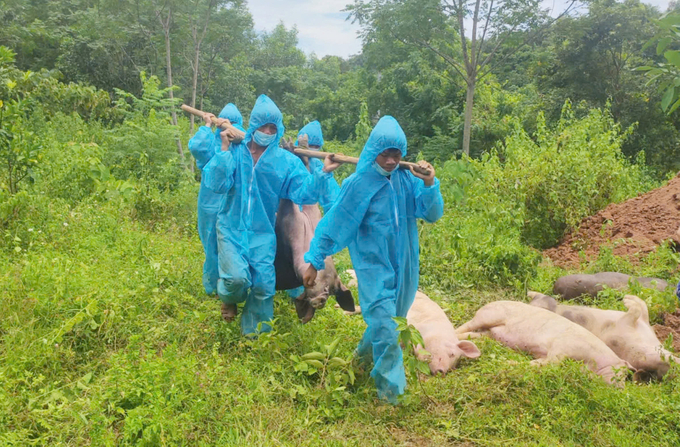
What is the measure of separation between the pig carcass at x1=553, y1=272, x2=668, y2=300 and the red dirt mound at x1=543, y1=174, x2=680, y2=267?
0.94m

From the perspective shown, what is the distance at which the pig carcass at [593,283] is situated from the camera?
5871 mm

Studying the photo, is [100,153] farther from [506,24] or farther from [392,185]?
[506,24]

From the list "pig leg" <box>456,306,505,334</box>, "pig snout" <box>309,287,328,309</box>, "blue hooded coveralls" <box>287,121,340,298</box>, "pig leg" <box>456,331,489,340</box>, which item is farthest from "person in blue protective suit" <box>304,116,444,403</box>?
"pig leg" <box>456,306,505,334</box>

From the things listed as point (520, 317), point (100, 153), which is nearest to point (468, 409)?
point (520, 317)

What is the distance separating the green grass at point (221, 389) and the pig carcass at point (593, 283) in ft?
5.44

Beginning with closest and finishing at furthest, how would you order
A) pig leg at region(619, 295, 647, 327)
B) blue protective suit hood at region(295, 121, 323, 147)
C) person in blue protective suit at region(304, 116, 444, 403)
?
person in blue protective suit at region(304, 116, 444, 403)
pig leg at region(619, 295, 647, 327)
blue protective suit hood at region(295, 121, 323, 147)

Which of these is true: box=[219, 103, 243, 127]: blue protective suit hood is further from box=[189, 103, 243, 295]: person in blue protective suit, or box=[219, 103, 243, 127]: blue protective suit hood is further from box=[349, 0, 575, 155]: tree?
box=[349, 0, 575, 155]: tree

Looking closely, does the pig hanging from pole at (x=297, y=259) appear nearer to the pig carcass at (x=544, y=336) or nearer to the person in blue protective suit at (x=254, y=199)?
the person in blue protective suit at (x=254, y=199)

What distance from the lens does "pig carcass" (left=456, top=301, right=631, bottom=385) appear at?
4.31 meters

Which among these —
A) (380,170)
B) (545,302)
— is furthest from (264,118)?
(545,302)

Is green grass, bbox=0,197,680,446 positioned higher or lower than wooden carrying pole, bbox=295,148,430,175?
lower

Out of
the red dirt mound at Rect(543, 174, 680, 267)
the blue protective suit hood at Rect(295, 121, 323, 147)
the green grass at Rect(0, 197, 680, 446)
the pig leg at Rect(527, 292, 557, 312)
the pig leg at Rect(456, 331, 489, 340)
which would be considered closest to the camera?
the green grass at Rect(0, 197, 680, 446)

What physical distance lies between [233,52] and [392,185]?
13654 mm

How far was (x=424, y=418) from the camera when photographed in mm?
3676
